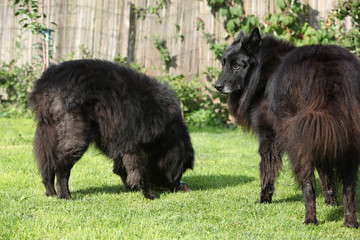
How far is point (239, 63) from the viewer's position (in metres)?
4.29

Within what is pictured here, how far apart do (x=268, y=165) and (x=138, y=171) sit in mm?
1303

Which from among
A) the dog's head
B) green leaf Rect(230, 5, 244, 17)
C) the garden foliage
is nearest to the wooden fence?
the garden foliage

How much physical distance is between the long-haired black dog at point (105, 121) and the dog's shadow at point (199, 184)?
0.77 ft

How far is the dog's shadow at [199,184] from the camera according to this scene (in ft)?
15.1

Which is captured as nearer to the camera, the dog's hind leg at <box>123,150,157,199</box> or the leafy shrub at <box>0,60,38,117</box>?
the dog's hind leg at <box>123,150,157,199</box>

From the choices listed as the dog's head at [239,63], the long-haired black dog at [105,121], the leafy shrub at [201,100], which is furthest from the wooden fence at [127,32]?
the dog's head at [239,63]

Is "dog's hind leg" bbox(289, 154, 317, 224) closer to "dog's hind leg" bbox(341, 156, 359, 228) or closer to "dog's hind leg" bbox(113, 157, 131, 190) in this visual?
"dog's hind leg" bbox(341, 156, 359, 228)

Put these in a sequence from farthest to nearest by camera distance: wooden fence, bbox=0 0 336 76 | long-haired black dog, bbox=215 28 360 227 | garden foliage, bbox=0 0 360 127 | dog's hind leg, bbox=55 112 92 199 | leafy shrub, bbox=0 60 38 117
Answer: leafy shrub, bbox=0 60 38 117, wooden fence, bbox=0 0 336 76, garden foliage, bbox=0 0 360 127, dog's hind leg, bbox=55 112 92 199, long-haired black dog, bbox=215 28 360 227

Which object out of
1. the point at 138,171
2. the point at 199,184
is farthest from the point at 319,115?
the point at 199,184

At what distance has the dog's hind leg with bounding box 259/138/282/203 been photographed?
418 centimetres

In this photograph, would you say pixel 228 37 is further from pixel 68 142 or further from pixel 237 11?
pixel 68 142

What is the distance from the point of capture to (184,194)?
4.61 meters

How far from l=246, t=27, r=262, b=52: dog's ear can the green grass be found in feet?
3.95

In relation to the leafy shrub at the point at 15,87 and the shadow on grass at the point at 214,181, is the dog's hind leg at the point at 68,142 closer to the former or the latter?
the shadow on grass at the point at 214,181
